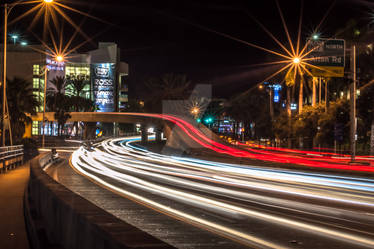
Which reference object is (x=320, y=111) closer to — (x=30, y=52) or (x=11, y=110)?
(x=11, y=110)

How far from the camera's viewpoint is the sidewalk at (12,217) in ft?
24.9

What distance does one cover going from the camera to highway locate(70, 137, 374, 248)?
8438mm

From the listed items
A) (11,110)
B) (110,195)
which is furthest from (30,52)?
(110,195)

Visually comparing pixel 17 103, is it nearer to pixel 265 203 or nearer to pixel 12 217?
pixel 12 217

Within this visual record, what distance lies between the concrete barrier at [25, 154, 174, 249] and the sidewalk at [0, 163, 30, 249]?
→ 20cm

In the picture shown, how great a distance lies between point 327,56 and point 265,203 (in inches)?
708

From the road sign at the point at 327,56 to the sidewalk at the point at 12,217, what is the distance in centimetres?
1835

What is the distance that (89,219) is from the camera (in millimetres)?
5246

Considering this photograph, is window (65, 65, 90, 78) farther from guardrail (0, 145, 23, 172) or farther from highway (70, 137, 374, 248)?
highway (70, 137, 374, 248)

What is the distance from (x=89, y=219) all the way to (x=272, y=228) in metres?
4.95

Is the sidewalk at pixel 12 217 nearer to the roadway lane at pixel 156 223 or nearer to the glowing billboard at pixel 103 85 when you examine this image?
the roadway lane at pixel 156 223

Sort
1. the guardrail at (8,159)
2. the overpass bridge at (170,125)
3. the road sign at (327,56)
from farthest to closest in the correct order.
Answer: the overpass bridge at (170,125)
the road sign at (327,56)
the guardrail at (8,159)

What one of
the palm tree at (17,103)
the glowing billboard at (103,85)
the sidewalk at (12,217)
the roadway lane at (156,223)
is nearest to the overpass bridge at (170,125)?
the palm tree at (17,103)

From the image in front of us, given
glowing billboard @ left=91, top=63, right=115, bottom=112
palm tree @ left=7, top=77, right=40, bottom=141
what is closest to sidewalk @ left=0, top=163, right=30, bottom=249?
palm tree @ left=7, top=77, right=40, bottom=141
